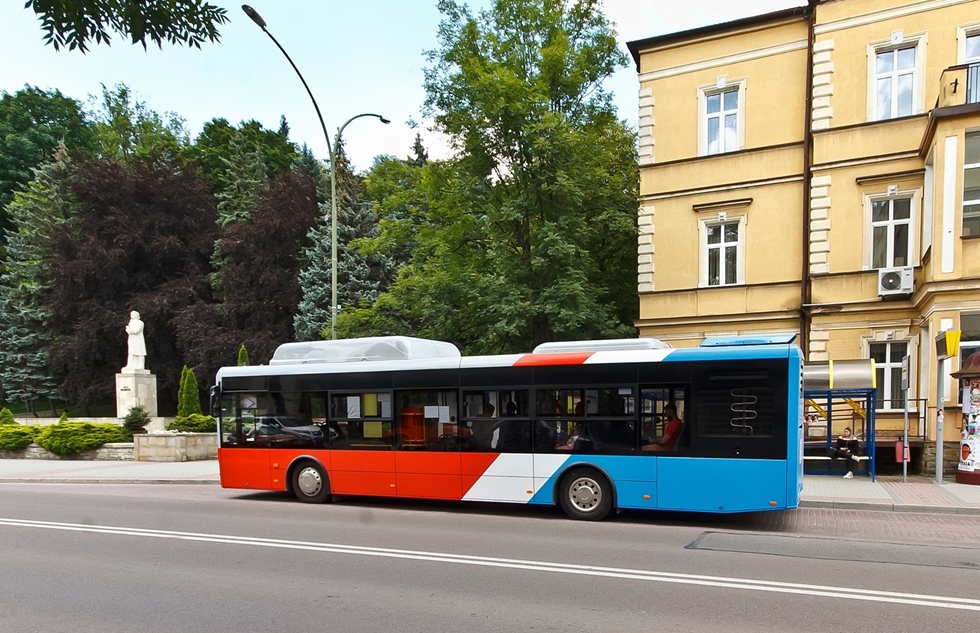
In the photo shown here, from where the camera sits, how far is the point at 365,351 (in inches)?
491

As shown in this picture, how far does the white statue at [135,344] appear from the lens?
3066 cm

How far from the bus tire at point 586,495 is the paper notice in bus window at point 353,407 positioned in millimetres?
3908

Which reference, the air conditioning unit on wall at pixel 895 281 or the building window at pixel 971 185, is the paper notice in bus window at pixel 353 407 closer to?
the air conditioning unit on wall at pixel 895 281

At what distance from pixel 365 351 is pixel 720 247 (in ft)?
38.3

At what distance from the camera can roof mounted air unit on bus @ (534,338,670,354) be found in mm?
10414

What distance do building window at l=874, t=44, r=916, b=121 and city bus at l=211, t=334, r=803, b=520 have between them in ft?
35.9

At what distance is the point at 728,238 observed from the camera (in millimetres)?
19359

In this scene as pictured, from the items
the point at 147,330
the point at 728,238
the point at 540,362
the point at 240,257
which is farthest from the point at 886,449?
the point at 147,330

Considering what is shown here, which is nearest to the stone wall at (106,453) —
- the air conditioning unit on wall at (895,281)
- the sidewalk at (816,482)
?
the sidewalk at (816,482)

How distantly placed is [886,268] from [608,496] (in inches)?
455

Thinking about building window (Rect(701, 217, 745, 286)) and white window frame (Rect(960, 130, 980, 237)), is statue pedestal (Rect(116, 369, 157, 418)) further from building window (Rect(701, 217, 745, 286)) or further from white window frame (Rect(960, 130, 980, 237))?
white window frame (Rect(960, 130, 980, 237))

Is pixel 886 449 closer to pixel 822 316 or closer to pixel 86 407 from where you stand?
pixel 822 316

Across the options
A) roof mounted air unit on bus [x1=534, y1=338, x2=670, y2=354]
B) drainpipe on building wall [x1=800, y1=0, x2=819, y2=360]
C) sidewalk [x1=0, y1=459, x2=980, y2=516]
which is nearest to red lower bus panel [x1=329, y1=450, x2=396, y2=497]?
roof mounted air unit on bus [x1=534, y1=338, x2=670, y2=354]

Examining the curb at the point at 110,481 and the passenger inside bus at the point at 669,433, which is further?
the curb at the point at 110,481
